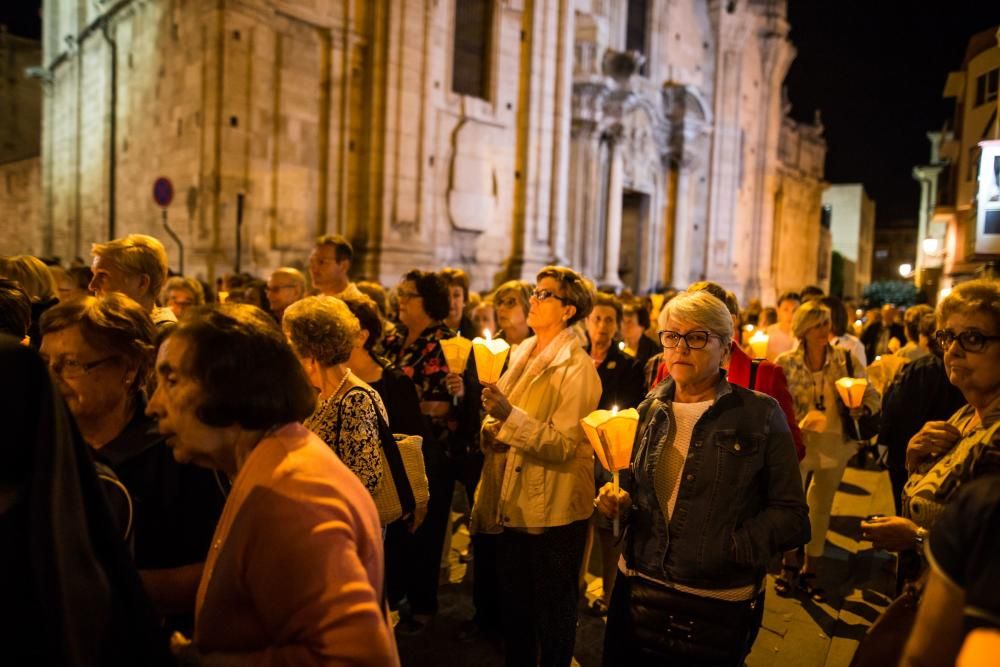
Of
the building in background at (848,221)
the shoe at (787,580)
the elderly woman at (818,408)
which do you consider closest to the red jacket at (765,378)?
the elderly woman at (818,408)

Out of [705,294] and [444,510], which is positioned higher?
[705,294]

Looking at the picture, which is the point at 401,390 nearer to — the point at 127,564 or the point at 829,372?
the point at 127,564

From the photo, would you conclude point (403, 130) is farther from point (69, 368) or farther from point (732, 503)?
point (732, 503)

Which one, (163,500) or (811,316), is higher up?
(811,316)

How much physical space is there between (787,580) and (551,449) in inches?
121

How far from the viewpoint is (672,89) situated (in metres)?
24.3

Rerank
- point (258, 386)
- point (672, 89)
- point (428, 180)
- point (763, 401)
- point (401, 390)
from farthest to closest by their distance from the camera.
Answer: point (672, 89)
point (428, 180)
point (401, 390)
point (763, 401)
point (258, 386)

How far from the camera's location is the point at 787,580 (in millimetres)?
5367

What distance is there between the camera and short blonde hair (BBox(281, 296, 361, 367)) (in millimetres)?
3115

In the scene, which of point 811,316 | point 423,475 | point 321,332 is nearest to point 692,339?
point 423,475

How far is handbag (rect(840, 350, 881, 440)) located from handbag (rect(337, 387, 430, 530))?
3.45 meters

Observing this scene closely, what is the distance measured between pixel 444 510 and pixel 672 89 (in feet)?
74.7

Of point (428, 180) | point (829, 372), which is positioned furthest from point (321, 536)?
point (428, 180)

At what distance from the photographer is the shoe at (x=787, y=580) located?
5.31 metres
